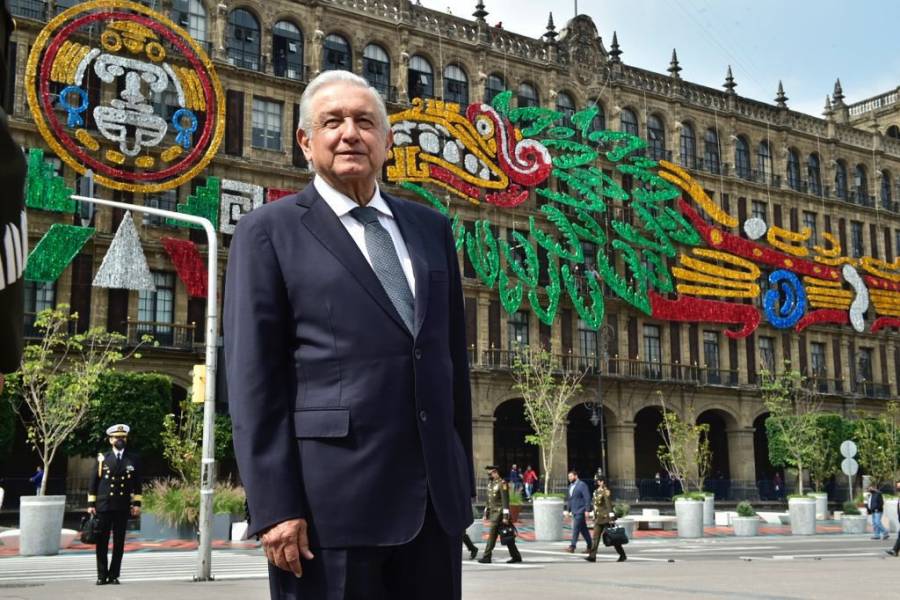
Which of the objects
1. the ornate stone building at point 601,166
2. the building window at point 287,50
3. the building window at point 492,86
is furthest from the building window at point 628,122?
the building window at point 287,50

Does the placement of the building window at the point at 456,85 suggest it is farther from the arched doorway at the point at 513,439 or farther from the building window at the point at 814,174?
the building window at the point at 814,174

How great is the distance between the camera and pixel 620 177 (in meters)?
47.6

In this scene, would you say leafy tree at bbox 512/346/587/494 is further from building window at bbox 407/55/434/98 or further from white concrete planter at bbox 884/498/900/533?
building window at bbox 407/55/434/98

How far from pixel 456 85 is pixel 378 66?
378 centimetres

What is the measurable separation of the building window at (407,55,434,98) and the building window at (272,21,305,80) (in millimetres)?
5024

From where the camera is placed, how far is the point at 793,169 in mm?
55062

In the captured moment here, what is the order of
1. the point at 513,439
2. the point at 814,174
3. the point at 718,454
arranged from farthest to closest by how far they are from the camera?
the point at 814,174, the point at 718,454, the point at 513,439

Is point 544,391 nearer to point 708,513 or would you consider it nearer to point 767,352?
point 708,513

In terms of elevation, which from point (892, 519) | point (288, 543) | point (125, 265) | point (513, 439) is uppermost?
point (125, 265)

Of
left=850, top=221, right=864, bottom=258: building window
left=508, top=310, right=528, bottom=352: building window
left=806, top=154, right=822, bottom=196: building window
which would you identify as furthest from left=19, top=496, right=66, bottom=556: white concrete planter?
left=850, top=221, right=864, bottom=258: building window

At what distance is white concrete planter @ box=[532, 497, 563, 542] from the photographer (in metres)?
25.4

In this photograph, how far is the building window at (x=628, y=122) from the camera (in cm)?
4894

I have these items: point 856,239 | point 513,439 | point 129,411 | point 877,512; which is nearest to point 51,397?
point 129,411

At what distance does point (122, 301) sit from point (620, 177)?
24.0 m
